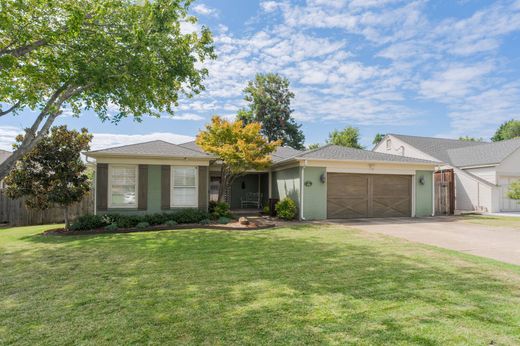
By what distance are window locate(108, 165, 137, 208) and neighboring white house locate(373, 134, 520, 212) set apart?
55.1 ft

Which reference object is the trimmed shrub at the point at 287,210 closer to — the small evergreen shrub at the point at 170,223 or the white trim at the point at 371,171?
the white trim at the point at 371,171

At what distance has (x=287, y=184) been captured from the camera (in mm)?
14711

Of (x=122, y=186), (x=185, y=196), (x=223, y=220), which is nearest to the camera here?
(x=223, y=220)

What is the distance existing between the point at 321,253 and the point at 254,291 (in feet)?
9.54

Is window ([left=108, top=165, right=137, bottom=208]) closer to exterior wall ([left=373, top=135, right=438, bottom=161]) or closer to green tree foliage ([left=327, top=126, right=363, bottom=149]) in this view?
exterior wall ([left=373, top=135, right=438, bottom=161])

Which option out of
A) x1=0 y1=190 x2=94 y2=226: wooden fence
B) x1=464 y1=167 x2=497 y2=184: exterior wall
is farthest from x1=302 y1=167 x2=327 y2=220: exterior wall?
x1=464 y1=167 x2=497 y2=184: exterior wall

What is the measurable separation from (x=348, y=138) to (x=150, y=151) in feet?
95.6

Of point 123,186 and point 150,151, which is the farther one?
point 150,151

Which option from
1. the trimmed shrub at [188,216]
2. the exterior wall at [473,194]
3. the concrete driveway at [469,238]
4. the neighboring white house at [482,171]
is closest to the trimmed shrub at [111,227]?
the trimmed shrub at [188,216]

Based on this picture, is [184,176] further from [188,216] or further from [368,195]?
[368,195]

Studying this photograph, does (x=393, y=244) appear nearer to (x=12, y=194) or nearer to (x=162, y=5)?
(x=162, y=5)

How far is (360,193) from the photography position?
47.2 ft

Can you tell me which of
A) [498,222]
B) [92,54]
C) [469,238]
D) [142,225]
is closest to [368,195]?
[498,222]

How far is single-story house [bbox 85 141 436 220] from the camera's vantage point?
12.0 m
